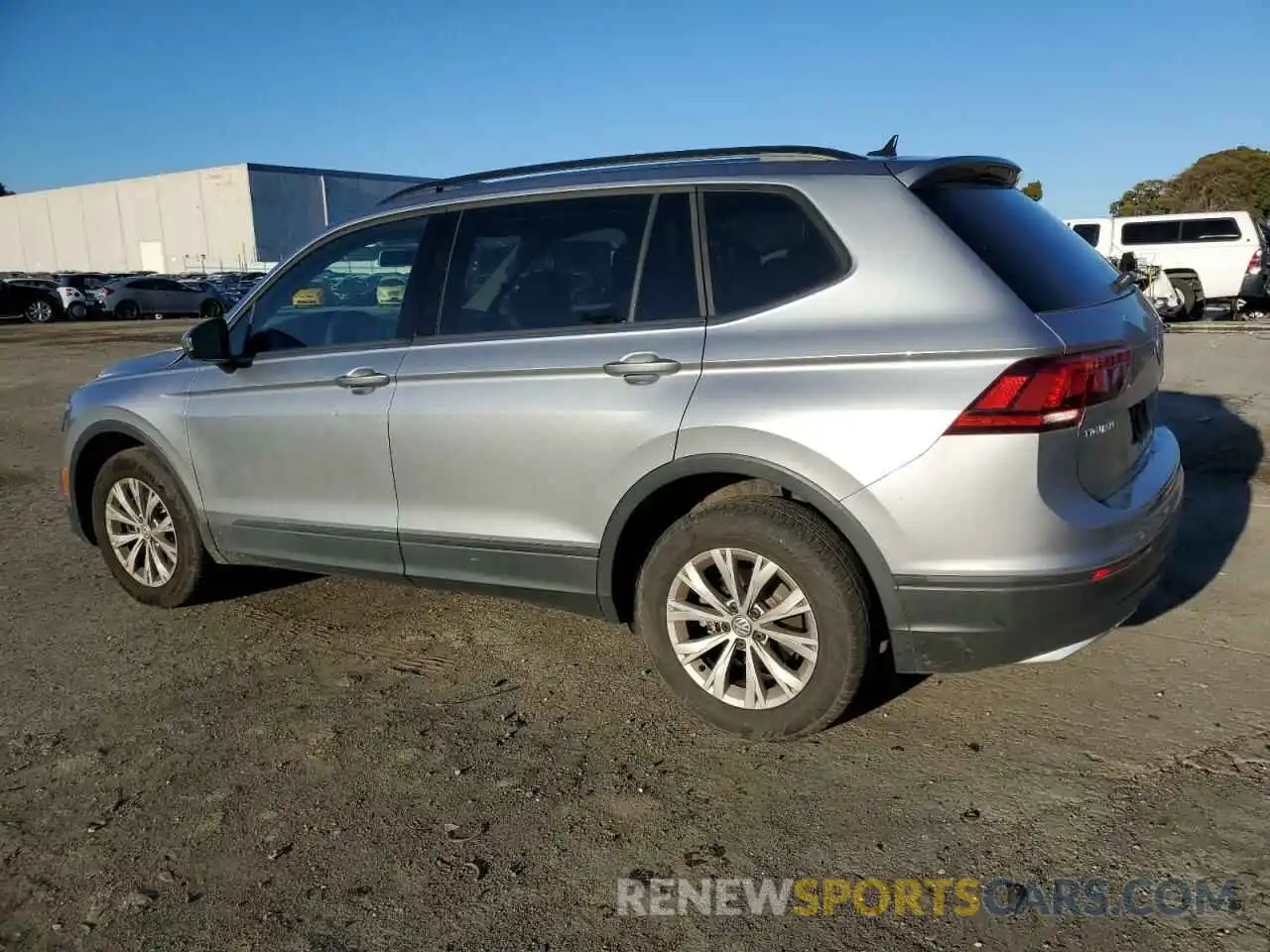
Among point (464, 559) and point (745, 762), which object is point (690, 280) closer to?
point (464, 559)

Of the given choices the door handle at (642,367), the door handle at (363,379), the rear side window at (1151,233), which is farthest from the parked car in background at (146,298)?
the door handle at (642,367)

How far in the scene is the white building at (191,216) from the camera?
6431cm

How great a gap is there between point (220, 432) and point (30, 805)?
1790mm

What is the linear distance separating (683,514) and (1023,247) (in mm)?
1431

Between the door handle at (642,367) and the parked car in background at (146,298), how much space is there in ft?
111

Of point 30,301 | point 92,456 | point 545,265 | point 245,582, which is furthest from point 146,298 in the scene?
point 545,265

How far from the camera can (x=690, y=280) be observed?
3.45 m

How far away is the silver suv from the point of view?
2.94m

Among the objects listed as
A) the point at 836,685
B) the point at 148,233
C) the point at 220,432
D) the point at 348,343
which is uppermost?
the point at 148,233

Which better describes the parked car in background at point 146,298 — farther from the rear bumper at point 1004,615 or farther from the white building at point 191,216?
the rear bumper at point 1004,615

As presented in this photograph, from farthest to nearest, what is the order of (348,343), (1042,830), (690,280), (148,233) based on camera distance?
(148,233) → (348,343) → (690,280) → (1042,830)

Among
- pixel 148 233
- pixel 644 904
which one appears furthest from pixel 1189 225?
pixel 148 233

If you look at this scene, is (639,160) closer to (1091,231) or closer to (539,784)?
(539,784)

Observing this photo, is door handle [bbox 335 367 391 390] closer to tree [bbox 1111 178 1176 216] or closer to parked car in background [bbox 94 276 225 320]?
parked car in background [bbox 94 276 225 320]
